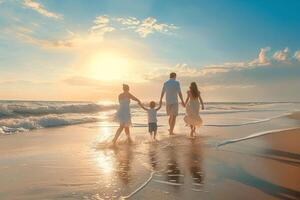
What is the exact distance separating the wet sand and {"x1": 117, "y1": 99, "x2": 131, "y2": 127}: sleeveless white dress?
114 cm

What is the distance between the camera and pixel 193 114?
14.1 m

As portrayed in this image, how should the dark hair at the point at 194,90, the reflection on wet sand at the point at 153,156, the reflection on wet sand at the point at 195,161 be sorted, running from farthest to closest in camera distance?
the dark hair at the point at 194,90 < the reflection on wet sand at the point at 153,156 < the reflection on wet sand at the point at 195,161

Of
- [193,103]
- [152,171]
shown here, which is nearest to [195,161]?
[152,171]

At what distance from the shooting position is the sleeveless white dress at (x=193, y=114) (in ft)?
45.7

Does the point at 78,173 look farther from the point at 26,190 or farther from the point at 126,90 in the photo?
the point at 126,90

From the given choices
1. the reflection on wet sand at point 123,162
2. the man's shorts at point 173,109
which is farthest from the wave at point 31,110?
the reflection on wet sand at point 123,162

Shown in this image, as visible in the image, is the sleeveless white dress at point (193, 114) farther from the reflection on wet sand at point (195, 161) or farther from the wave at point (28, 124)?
the wave at point (28, 124)

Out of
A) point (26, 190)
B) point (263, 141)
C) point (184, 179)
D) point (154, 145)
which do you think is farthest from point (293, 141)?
point (26, 190)

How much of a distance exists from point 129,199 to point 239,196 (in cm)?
154

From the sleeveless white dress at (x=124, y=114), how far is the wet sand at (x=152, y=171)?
1136 mm

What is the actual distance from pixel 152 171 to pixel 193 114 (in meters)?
7.47

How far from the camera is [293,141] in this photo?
443 inches

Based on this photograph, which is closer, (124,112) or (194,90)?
(124,112)

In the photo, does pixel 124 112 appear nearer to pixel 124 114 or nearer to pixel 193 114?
pixel 124 114
